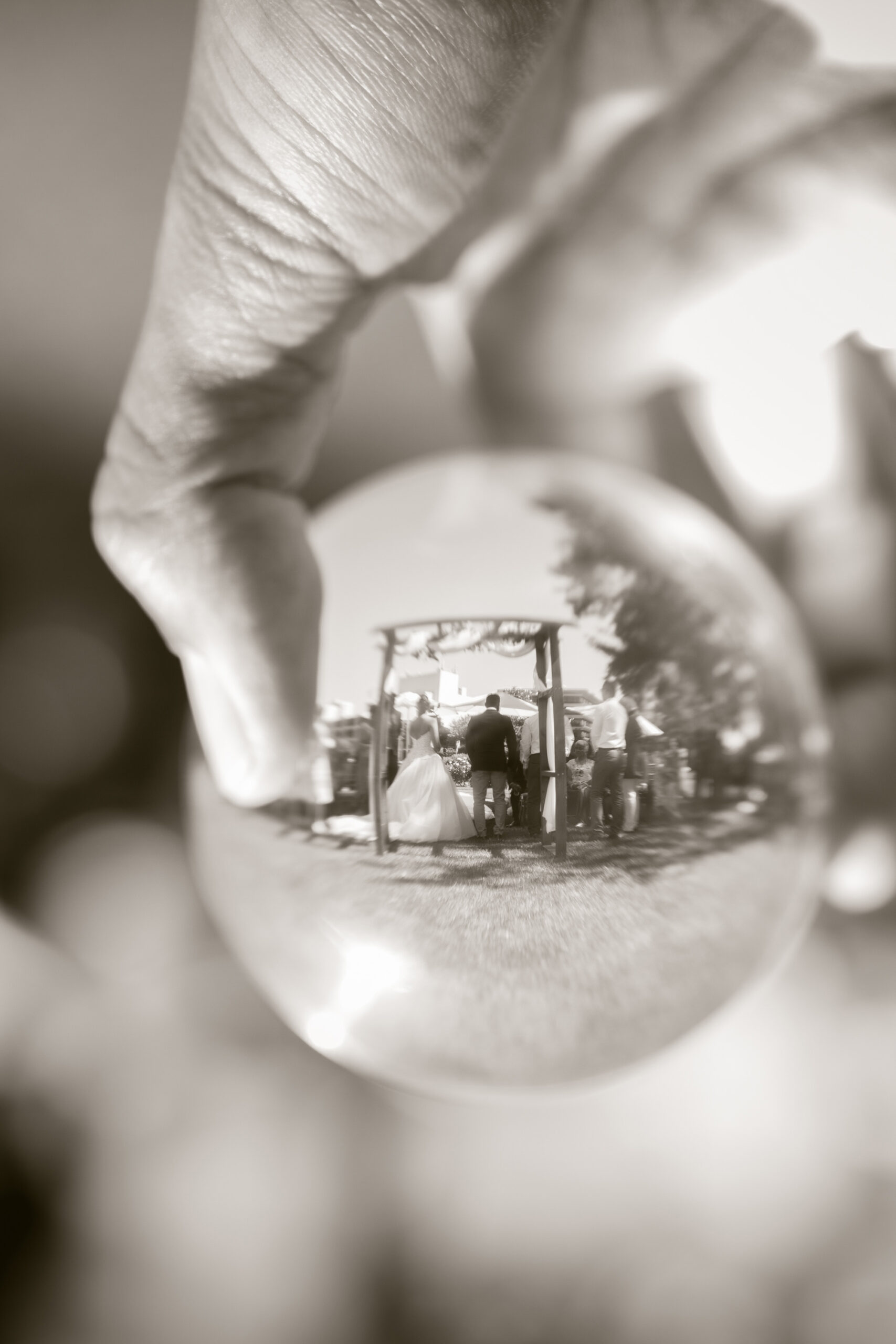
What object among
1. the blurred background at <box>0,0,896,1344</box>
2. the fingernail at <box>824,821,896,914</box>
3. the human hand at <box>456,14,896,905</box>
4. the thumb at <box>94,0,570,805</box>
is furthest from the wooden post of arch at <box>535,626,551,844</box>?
the blurred background at <box>0,0,896,1344</box>

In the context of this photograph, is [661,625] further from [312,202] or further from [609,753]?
[312,202]

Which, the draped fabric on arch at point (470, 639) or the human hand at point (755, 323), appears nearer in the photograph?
the draped fabric on arch at point (470, 639)

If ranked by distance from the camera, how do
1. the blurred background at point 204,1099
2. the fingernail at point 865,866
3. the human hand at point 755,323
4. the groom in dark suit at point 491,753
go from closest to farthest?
the groom in dark suit at point 491,753 → the human hand at point 755,323 → the fingernail at point 865,866 → the blurred background at point 204,1099

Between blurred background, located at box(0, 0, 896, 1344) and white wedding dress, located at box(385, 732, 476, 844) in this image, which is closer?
white wedding dress, located at box(385, 732, 476, 844)

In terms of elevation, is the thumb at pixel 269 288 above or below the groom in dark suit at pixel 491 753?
above

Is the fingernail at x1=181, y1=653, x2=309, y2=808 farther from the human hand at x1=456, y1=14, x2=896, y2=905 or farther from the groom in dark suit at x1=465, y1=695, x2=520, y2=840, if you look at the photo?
the human hand at x1=456, y1=14, x2=896, y2=905

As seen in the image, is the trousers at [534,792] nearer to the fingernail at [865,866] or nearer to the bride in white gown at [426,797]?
the bride in white gown at [426,797]

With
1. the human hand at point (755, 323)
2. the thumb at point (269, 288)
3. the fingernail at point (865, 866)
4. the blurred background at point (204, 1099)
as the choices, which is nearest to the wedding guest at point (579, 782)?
the thumb at point (269, 288)
